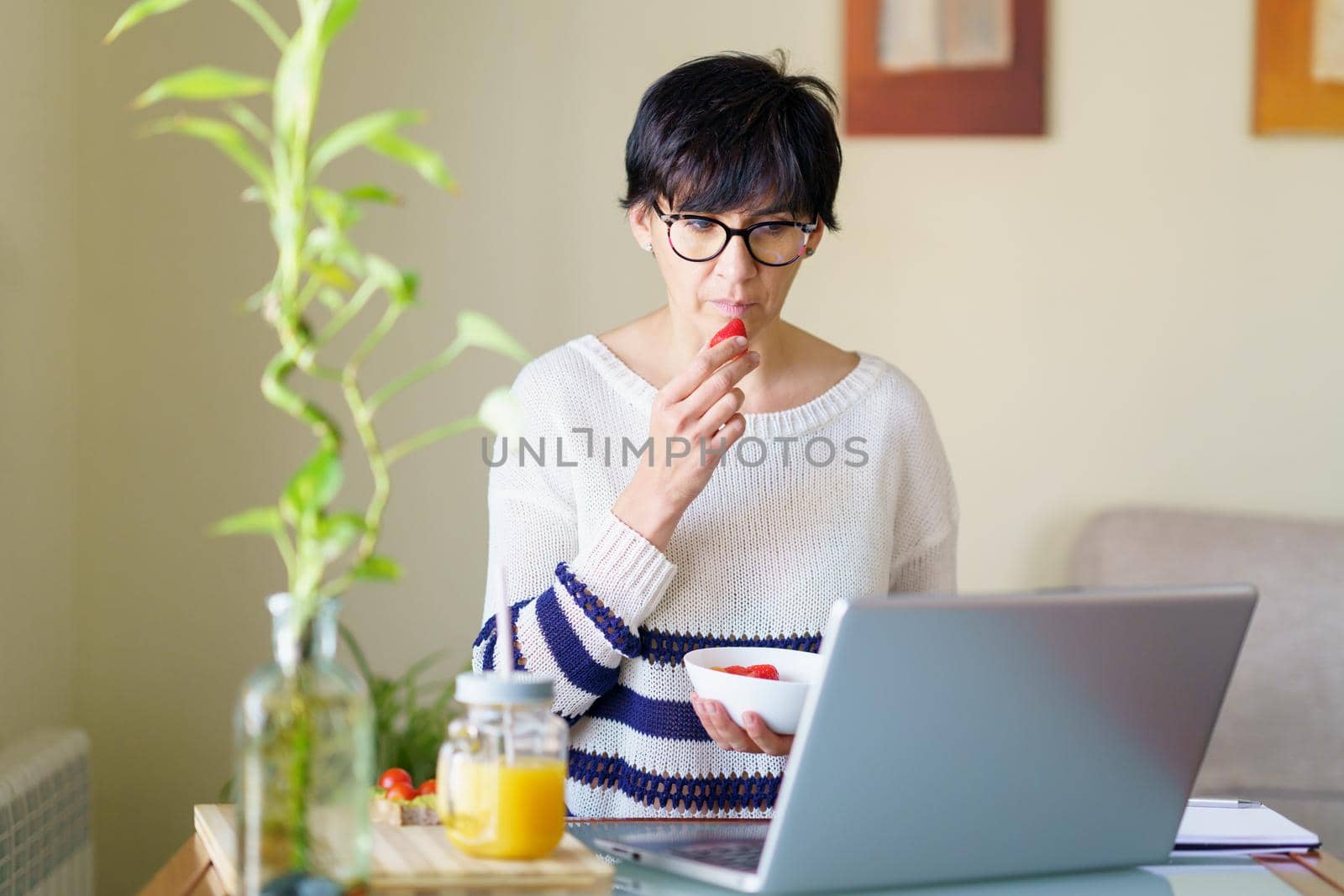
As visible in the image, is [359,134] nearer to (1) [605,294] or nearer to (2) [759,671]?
(2) [759,671]

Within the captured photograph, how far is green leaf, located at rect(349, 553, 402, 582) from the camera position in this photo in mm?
744

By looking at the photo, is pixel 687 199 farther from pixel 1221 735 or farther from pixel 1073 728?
pixel 1221 735

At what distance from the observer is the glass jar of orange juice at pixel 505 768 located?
2.91 ft

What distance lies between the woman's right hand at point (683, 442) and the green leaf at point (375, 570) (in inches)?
25.4

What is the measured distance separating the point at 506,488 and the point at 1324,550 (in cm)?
182

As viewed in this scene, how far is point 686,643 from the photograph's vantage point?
1523 millimetres

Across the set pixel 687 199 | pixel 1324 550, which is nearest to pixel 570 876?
pixel 687 199

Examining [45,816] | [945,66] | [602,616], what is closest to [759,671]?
[602,616]

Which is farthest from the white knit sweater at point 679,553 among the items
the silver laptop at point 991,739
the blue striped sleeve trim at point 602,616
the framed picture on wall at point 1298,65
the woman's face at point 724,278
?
the framed picture on wall at point 1298,65

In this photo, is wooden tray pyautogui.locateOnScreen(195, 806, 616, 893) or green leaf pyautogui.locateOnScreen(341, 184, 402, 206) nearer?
green leaf pyautogui.locateOnScreen(341, 184, 402, 206)

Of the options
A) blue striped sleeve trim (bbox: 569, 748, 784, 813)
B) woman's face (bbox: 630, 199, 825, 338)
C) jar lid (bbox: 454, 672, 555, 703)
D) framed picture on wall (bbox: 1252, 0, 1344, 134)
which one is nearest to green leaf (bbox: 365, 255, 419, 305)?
jar lid (bbox: 454, 672, 555, 703)

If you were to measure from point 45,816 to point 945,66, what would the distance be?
2.12 meters

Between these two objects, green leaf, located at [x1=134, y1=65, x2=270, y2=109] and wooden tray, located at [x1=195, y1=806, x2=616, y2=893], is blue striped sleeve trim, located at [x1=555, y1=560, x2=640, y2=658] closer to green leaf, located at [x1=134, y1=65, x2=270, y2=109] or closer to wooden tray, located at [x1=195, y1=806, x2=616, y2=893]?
wooden tray, located at [x1=195, y1=806, x2=616, y2=893]

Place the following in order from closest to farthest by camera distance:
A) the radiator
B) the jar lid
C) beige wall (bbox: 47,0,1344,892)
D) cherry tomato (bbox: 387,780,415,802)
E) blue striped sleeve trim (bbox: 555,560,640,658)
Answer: the jar lid → cherry tomato (bbox: 387,780,415,802) → blue striped sleeve trim (bbox: 555,560,640,658) → the radiator → beige wall (bbox: 47,0,1344,892)
